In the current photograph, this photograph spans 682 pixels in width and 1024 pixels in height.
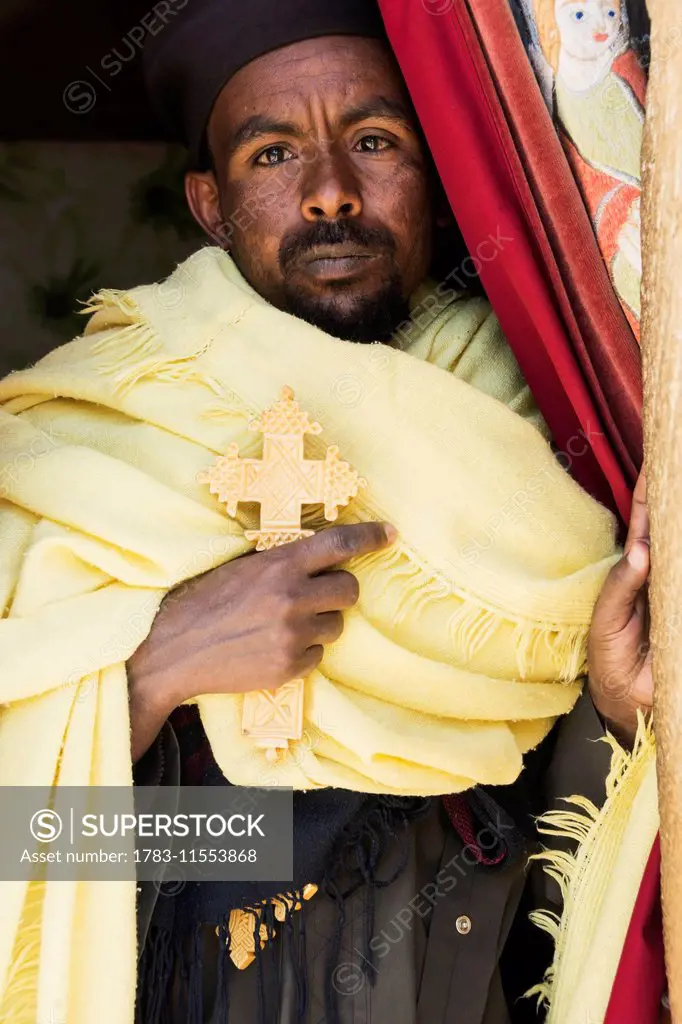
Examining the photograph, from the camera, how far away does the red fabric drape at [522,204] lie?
1.70 metres

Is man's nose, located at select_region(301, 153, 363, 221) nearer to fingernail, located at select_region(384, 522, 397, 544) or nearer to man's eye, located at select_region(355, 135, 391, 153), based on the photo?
man's eye, located at select_region(355, 135, 391, 153)

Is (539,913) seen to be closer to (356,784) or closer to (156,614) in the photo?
(356,784)

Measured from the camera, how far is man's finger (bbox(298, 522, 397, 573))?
5.58 feet

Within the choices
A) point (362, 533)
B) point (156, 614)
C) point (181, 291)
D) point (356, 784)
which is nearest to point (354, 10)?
point (181, 291)

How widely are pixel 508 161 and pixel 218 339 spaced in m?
0.51

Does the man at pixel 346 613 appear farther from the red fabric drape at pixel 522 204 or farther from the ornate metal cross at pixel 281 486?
the red fabric drape at pixel 522 204

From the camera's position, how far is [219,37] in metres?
2.09

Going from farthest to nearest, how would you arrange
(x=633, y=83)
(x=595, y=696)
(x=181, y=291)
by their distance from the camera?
(x=181, y=291) → (x=595, y=696) → (x=633, y=83)

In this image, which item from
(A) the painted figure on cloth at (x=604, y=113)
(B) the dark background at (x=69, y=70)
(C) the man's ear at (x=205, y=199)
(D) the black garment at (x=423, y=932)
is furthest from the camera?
(B) the dark background at (x=69, y=70)

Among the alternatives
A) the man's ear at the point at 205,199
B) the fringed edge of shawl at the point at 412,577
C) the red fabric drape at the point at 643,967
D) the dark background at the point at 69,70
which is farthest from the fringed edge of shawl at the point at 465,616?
the dark background at the point at 69,70

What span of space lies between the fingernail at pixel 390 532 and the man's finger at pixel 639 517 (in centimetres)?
32

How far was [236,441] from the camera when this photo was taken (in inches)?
71.9

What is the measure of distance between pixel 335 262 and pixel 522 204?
0.36 meters

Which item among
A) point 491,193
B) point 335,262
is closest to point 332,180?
point 335,262
